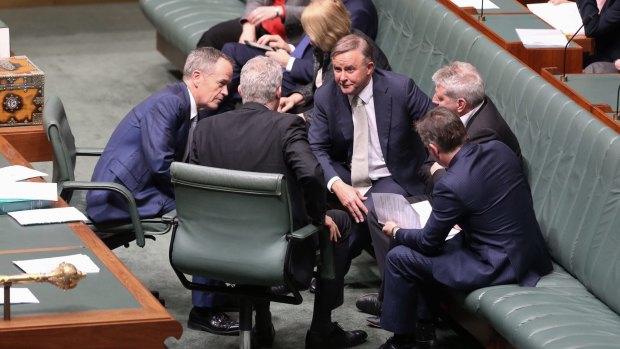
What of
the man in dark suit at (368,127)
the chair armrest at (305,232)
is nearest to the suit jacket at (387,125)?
the man in dark suit at (368,127)

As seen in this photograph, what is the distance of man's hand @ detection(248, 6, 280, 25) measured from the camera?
7051 millimetres

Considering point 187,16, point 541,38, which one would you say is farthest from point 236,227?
point 187,16

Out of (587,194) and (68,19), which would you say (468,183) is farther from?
(68,19)

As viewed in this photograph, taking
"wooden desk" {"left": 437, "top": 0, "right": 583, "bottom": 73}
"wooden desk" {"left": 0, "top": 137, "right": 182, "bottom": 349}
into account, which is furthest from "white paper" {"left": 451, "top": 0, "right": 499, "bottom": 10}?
"wooden desk" {"left": 0, "top": 137, "right": 182, "bottom": 349}

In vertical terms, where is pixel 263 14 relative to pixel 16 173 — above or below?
below

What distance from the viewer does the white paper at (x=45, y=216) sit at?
14.8ft

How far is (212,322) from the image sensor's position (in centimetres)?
522

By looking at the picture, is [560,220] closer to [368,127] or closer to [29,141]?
[368,127]

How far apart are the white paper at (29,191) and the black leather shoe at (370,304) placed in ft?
4.68

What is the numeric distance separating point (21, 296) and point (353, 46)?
2.07 meters

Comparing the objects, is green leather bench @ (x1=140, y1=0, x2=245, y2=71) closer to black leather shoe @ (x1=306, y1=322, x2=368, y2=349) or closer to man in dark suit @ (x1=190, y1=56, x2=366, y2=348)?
man in dark suit @ (x1=190, y1=56, x2=366, y2=348)

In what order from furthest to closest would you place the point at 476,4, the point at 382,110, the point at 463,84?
1. the point at 476,4
2. the point at 382,110
3. the point at 463,84

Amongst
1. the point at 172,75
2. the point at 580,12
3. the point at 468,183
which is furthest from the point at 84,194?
the point at 172,75

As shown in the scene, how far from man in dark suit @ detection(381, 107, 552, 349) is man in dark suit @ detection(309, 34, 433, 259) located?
61 centimetres
